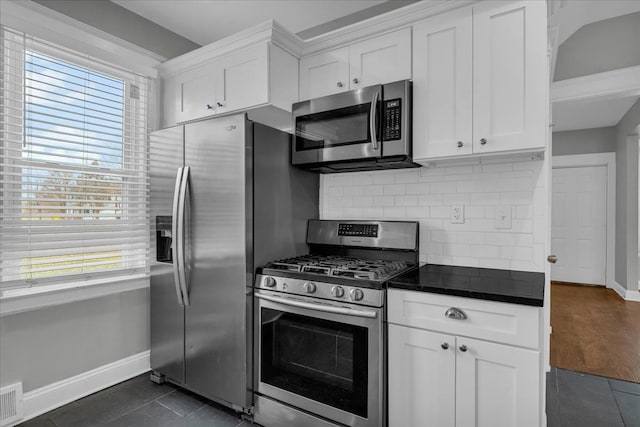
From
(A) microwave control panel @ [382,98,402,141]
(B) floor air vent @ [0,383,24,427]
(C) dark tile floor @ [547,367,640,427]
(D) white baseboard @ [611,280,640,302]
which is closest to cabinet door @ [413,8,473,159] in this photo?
(A) microwave control panel @ [382,98,402,141]

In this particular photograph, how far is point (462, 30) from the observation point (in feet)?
6.37

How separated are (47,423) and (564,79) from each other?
5.27 meters

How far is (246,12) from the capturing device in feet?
8.98

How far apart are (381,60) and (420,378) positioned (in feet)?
5.84

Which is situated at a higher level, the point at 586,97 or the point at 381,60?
the point at 586,97

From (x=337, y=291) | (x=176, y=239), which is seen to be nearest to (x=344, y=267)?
(x=337, y=291)

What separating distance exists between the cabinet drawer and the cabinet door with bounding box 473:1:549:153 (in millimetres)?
812

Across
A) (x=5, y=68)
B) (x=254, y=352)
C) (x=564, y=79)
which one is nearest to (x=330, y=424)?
(x=254, y=352)

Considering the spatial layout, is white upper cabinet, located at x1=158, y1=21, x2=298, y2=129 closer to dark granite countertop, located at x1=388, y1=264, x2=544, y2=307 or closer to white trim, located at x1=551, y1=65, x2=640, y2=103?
dark granite countertop, located at x1=388, y1=264, x2=544, y2=307

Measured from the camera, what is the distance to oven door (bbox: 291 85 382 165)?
2.10 meters

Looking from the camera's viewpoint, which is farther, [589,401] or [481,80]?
[589,401]

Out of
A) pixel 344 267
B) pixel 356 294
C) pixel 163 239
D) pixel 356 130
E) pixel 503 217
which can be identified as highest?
pixel 356 130

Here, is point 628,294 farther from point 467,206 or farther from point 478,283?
point 478,283

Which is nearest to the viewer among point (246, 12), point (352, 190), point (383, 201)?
point (383, 201)
